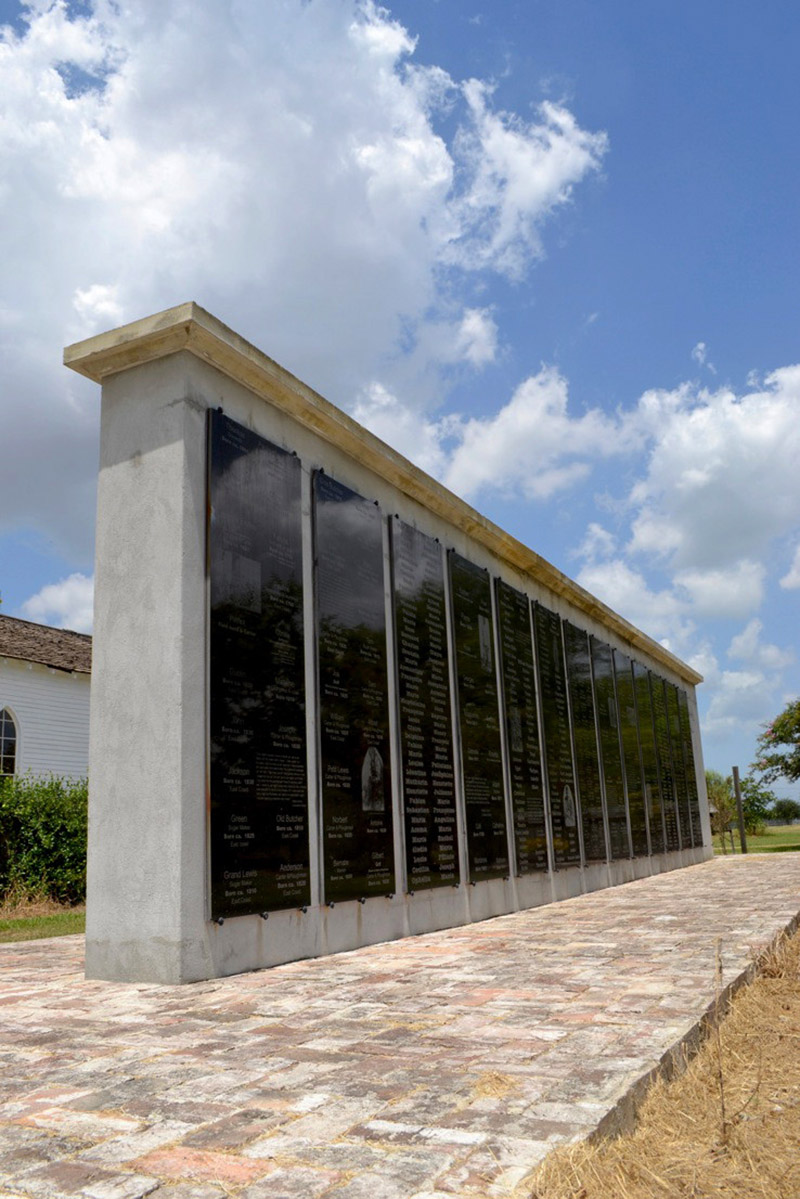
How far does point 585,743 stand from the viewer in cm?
1405

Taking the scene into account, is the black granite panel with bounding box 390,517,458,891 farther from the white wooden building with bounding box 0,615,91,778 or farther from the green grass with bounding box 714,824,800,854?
the green grass with bounding box 714,824,800,854

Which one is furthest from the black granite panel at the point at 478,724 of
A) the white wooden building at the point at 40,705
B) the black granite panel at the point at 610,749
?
the white wooden building at the point at 40,705

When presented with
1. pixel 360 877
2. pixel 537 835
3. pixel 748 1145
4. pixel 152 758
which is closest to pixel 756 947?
pixel 360 877

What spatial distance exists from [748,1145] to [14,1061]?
2.84 m

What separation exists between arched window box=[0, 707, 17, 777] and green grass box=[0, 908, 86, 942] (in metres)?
8.36

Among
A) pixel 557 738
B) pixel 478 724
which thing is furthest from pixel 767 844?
pixel 478 724

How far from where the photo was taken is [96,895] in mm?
6340

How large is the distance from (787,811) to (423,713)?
78.8 m

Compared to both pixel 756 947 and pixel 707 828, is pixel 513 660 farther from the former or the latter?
pixel 707 828

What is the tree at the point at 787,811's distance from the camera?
7775 cm

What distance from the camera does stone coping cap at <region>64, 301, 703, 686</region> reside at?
265 inches

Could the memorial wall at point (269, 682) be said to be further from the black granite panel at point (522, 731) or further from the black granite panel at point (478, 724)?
the black granite panel at point (522, 731)

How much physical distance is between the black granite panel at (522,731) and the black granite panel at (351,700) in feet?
10.6

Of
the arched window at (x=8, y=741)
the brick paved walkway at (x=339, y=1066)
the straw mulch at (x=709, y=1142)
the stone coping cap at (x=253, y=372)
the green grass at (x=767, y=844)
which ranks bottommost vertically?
the green grass at (x=767, y=844)
